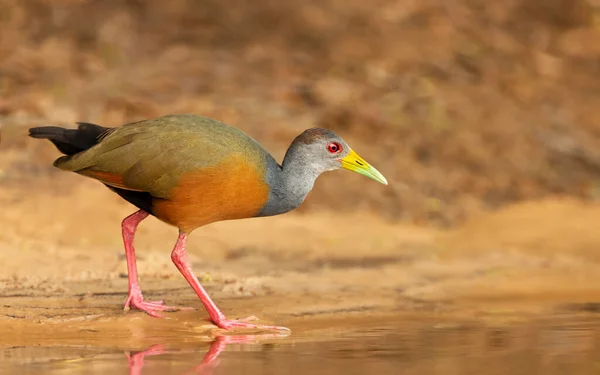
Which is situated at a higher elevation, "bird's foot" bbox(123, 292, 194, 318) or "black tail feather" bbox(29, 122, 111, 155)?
"black tail feather" bbox(29, 122, 111, 155)

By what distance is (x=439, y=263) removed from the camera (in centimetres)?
1034

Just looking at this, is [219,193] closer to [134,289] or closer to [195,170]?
[195,170]

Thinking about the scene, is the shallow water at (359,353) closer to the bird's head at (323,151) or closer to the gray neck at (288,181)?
the gray neck at (288,181)

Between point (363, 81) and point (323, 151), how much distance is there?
23.3 ft

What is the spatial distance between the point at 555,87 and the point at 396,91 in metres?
2.43

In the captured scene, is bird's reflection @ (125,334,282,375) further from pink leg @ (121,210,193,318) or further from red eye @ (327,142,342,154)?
red eye @ (327,142,342,154)

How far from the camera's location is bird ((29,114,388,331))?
745 centimetres

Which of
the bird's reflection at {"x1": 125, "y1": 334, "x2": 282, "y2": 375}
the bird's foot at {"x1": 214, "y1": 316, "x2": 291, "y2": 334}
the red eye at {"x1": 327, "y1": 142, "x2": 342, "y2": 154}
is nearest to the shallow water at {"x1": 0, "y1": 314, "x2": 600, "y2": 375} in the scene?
the bird's reflection at {"x1": 125, "y1": 334, "x2": 282, "y2": 375}

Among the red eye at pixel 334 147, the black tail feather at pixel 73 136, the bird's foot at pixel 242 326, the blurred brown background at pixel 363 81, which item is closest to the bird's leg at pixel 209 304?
the bird's foot at pixel 242 326

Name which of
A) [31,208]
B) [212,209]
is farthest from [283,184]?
[31,208]

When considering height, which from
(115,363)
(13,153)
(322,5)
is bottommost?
(115,363)

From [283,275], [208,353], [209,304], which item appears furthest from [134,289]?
[283,275]

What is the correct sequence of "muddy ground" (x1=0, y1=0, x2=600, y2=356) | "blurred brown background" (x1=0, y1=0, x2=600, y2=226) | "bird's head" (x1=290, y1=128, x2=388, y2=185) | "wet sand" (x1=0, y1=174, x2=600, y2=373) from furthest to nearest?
"blurred brown background" (x1=0, y1=0, x2=600, y2=226) < "muddy ground" (x1=0, y1=0, x2=600, y2=356) < "bird's head" (x1=290, y1=128, x2=388, y2=185) < "wet sand" (x1=0, y1=174, x2=600, y2=373)

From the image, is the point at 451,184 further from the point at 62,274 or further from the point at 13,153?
the point at 62,274
